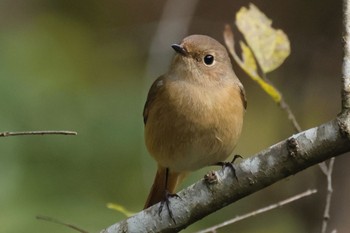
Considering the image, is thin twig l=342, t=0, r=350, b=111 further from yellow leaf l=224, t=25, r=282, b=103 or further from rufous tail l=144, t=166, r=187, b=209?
rufous tail l=144, t=166, r=187, b=209

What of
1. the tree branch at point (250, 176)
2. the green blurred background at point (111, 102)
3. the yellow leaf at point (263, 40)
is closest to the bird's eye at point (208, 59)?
the yellow leaf at point (263, 40)

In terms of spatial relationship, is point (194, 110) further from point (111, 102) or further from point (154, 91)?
point (111, 102)

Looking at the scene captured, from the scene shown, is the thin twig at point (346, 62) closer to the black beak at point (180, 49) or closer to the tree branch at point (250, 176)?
the tree branch at point (250, 176)

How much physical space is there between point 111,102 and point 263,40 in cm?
265

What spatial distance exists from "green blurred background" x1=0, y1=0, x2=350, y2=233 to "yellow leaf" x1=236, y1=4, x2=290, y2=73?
1834mm

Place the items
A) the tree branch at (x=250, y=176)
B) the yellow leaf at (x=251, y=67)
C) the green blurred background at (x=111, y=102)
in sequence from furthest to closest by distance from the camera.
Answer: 1. the green blurred background at (x=111, y=102)
2. the yellow leaf at (x=251, y=67)
3. the tree branch at (x=250, y=176)

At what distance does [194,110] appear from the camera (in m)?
4.00

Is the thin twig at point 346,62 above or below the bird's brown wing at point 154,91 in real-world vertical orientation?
below

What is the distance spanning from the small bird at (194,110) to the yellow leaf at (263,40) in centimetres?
40

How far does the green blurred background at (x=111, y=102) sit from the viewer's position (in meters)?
5.48

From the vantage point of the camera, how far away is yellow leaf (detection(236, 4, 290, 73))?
12.2 feet

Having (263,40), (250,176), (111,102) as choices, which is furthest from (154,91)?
(111,102)

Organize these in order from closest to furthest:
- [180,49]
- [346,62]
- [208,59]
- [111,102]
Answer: [346,62] → [180,49] → [208,59] → [111,102]

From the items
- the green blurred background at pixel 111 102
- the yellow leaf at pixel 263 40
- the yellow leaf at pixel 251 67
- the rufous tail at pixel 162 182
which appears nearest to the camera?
the yellow leaf at pixel 251 67
